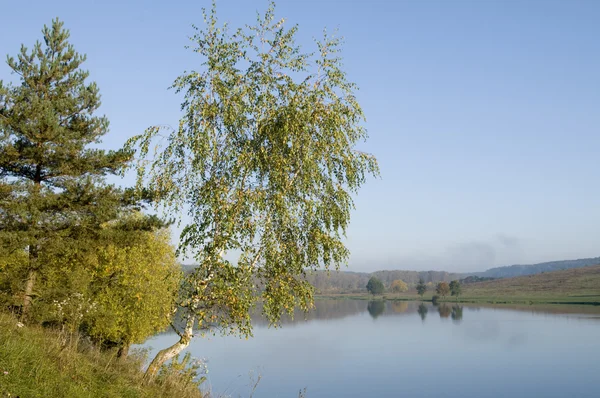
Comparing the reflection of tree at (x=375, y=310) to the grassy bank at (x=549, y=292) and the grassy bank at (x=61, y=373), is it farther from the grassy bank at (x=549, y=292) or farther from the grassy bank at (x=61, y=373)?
the grassy bank at (x=61, y=373)

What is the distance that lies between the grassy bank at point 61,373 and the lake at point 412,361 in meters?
8.02

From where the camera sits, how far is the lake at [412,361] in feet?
136

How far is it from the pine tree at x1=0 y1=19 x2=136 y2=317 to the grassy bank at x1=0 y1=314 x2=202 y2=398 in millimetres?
5581

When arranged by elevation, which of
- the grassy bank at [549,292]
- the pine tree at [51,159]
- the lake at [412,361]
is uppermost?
the pine tree at [51,159]

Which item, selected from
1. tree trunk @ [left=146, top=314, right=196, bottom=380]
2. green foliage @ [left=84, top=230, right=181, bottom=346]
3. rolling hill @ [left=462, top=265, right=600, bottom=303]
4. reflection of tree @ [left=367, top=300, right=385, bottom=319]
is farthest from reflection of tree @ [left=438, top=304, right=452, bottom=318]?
tree trunk @ [left=146, top=314, right=196, bottom=380]

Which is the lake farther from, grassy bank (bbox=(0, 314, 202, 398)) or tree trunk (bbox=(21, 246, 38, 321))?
tree trunk (bbox=(21, 246, 38, 321))

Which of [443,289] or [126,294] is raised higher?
[126,294]

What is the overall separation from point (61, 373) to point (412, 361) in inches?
1917

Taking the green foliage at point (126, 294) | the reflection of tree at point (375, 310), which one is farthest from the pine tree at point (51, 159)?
the reflection of tree at point (375, 310)

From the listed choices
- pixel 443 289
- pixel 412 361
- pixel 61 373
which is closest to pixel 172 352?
pixel 61 373

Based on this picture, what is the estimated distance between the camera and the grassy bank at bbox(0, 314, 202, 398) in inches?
436

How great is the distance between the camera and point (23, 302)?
21.1 m

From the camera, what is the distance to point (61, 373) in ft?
40.8

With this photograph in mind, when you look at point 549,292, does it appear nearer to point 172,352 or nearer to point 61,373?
point 172,352
